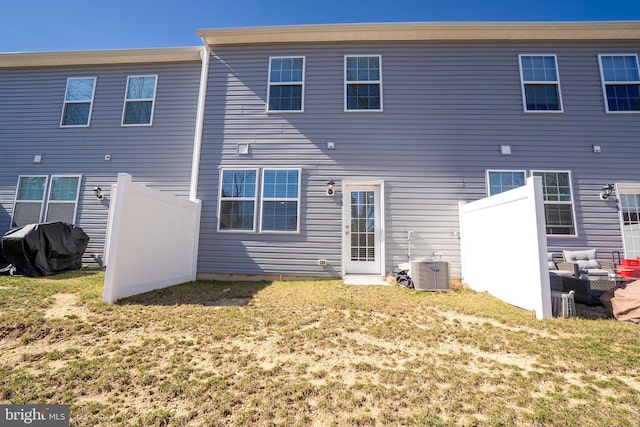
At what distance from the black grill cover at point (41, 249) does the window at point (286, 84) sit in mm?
5490

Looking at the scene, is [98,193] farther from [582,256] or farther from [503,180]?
[582,256]

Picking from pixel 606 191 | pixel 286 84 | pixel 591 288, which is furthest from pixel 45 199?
pixel 606 191

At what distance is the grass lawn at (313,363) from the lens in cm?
169

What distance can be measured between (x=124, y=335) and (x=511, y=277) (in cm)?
529

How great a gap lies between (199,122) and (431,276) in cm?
629

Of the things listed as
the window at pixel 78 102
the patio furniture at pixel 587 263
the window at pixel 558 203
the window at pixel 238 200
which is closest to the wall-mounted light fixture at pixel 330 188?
the window at pixel 238 200

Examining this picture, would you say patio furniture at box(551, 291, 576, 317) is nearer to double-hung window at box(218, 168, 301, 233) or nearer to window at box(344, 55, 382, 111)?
double-hung window at box(218, 168, 301, 233)

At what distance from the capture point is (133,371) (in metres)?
2.10

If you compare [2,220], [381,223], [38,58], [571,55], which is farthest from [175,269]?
[571,55]

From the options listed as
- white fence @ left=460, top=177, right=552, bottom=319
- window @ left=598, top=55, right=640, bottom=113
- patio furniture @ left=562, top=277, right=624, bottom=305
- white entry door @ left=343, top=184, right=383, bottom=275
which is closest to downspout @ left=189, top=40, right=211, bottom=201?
white entry door @ left=343, top=184, right=383, bottom=275

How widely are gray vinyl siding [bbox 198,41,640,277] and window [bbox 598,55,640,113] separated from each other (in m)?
0.21

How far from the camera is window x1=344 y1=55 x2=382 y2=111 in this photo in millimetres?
6352

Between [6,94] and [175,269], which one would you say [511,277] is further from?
[6,94]

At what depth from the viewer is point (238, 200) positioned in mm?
6164
